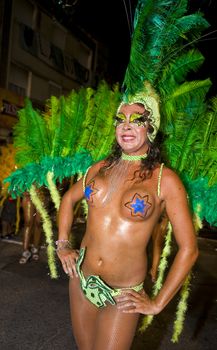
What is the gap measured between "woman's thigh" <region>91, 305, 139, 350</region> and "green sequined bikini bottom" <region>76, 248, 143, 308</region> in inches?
2.5

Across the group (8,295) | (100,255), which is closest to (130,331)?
(100,255)

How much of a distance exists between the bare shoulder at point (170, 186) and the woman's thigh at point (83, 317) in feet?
2.60

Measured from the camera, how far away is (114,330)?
200 centimetres

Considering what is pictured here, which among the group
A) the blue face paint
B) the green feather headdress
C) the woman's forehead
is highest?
the green feather headdress

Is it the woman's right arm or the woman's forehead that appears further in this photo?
the woman's right arm

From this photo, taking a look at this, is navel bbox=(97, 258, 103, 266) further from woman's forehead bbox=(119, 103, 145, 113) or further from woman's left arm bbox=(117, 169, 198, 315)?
woman's forehead bbox=(119, 103, 145, 113)

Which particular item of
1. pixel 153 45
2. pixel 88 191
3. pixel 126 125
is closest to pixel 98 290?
pixel 88 191

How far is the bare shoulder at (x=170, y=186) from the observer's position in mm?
1950

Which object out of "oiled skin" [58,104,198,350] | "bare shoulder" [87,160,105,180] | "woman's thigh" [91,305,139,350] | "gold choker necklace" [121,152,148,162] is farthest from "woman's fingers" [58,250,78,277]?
"gold choker necklace" [121,152,148,162]

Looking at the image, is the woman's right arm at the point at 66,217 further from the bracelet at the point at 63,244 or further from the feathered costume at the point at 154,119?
the feathered costume at the point at 154,119

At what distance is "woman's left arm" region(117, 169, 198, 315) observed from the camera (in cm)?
184

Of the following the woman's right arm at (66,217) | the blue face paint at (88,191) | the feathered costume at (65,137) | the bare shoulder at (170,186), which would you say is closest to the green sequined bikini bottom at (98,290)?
the woman's right arm at (66,217)

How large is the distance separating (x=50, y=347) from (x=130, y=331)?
150cm

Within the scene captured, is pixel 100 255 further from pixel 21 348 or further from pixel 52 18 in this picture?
pixel 52 18
